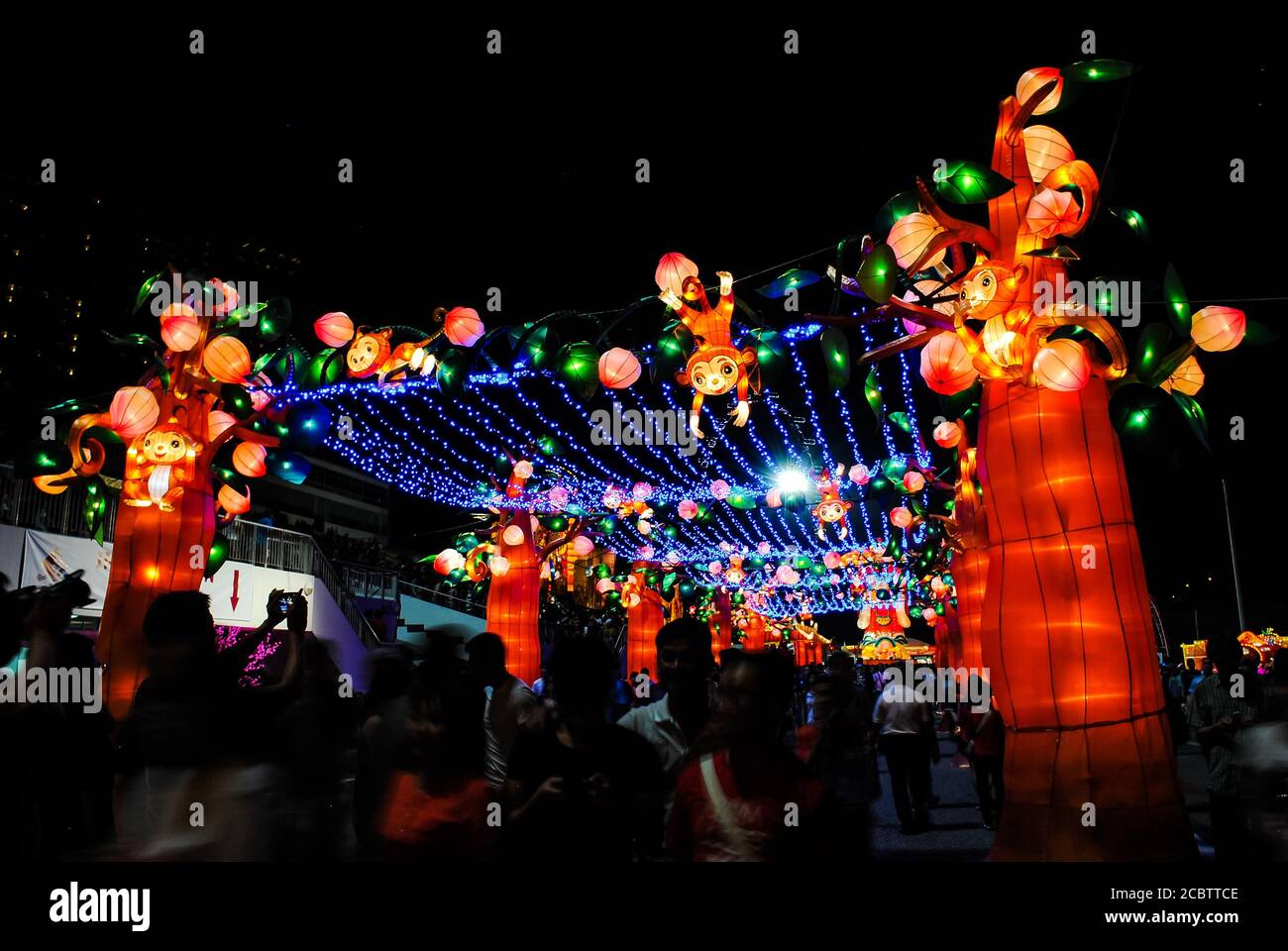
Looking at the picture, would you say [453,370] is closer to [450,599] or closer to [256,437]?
[256,437]

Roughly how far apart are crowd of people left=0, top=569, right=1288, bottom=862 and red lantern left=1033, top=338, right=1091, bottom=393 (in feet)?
5.92

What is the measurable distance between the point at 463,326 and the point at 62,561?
320 inches

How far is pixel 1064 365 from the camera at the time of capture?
4.76 m

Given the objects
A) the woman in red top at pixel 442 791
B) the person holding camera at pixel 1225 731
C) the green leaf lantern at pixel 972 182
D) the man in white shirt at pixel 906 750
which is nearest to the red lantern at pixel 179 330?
the woman in red top at pixel 442 791

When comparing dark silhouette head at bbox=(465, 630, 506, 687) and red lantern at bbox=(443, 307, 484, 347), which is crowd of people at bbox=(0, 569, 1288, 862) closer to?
dark silhouette head at bbox=(465, 630, 506, 687)

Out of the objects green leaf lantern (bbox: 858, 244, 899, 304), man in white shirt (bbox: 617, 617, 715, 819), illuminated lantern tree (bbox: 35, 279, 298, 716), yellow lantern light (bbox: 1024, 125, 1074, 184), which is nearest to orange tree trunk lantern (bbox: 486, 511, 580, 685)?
illuminated lantern tree (bbox: 35, 279, 298, 716)

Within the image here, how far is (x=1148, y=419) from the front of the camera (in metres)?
4.73

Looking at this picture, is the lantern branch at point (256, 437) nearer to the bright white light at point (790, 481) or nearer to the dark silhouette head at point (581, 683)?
the dark silhouette head at point (581, 683)

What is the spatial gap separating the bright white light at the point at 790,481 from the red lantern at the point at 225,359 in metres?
9.12
